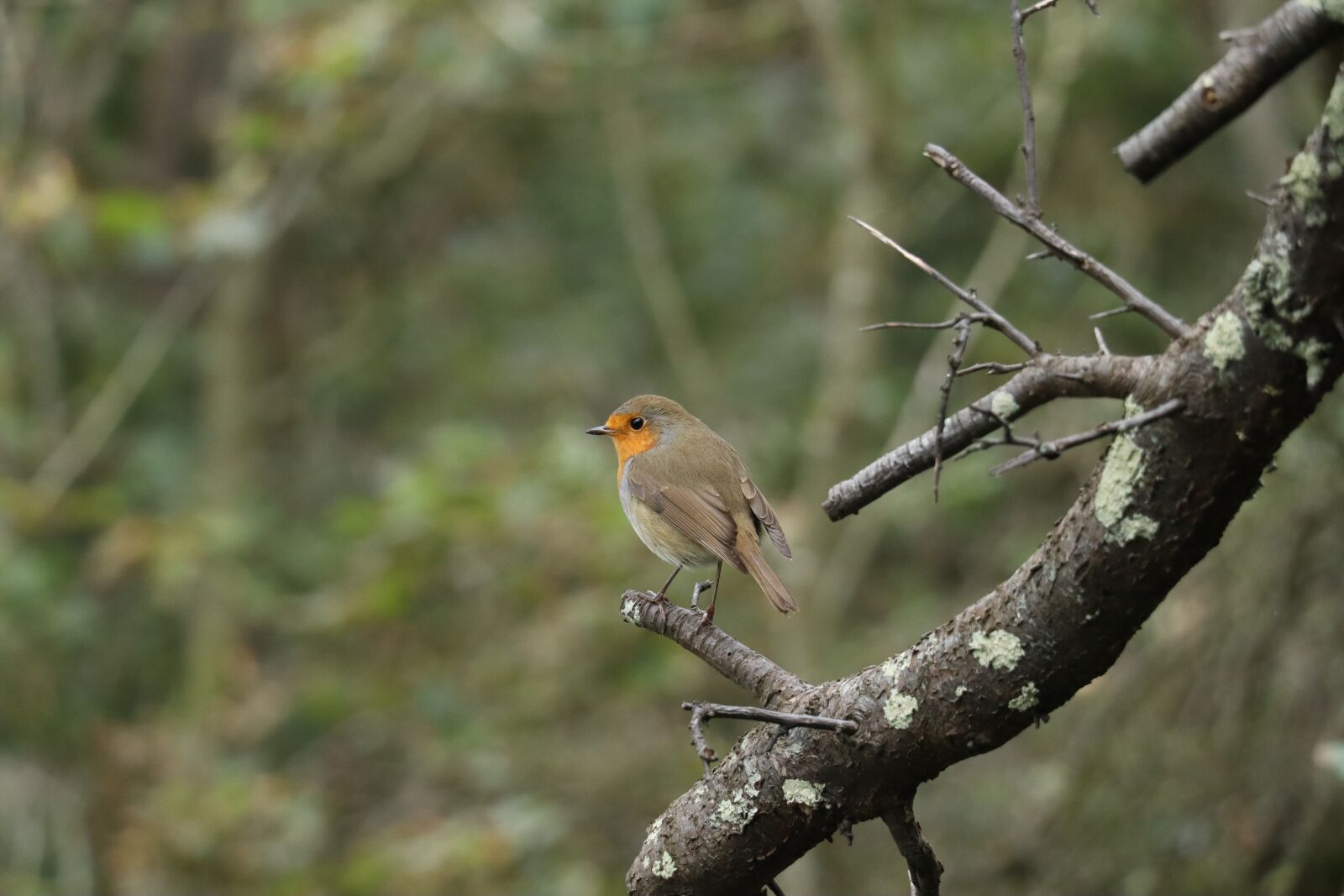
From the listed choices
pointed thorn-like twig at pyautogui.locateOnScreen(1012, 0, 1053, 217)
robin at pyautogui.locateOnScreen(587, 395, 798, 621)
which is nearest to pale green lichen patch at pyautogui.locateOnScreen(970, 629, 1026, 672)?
pointed thorn-like twig at pyautogui.locateOnScreen(1012, 0, 1053, 217)

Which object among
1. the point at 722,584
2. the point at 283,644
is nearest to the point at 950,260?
the point at 722,584

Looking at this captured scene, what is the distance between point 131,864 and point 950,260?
512 cm

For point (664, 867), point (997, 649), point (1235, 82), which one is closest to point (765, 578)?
point (664, 867)

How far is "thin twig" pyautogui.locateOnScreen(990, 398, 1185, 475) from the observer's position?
129 cm

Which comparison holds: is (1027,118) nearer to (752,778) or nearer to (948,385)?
(948,385)

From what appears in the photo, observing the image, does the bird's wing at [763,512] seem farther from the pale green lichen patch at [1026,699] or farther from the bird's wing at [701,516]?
the pale green lichen patch at [1026,699]

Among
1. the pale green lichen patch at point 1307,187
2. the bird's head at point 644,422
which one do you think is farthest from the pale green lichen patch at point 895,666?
the bird's head at point 644,422

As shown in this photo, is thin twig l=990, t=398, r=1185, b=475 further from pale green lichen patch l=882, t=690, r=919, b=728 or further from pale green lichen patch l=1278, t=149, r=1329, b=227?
pale green lichen patch l=882, t=690, r=919, b=728

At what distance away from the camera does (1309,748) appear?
12.4ft

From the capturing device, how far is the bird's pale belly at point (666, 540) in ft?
12.3

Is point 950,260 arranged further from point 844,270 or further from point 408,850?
point 408,850

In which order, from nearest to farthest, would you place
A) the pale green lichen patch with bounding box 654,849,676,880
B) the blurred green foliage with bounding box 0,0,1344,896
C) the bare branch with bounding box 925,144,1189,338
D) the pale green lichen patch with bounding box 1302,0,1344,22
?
the pale green lichen patch with bounding box 1302,0,1344,22 → the bare branch with bounding box 925,144,1189,338 → the pale green lichen patch with bounding box 654,849,676,880 → the blurred green foliage with bounding box 0,0,1344,896

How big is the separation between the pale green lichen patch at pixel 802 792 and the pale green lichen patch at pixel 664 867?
0.88 ft

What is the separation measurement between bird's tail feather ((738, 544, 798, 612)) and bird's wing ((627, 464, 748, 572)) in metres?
0.02
